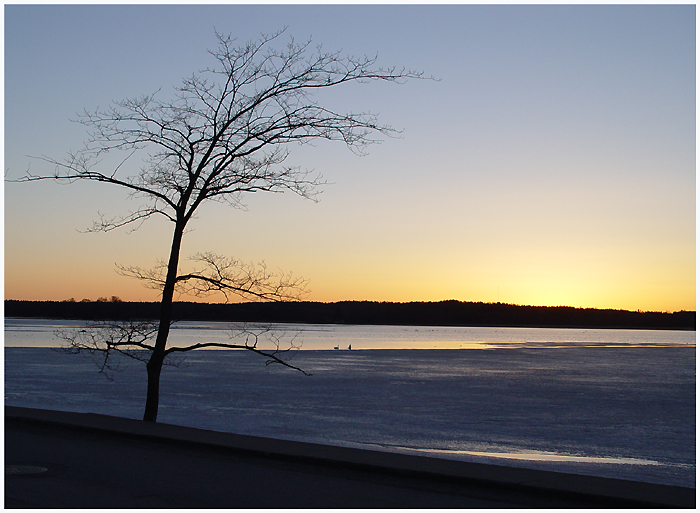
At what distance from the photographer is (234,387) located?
28.7 metres

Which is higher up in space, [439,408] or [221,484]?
[221,484]

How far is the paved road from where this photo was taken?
276 inches

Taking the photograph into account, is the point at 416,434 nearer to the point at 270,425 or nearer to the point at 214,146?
the point at 270,425

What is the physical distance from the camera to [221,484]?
7.86 meters

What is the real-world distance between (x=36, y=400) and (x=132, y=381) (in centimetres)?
893

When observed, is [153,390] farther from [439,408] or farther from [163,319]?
[439,408]

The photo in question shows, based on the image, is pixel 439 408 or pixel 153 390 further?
pixel 439 408

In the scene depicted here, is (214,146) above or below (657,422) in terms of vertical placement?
above

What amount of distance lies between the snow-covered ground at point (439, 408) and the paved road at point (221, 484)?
5.98 metres

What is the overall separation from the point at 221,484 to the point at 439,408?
52.0 ft

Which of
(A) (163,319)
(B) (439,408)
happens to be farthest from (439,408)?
(A) (163,319)

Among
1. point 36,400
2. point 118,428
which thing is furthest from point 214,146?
point 36,400

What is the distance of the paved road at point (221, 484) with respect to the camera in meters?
7.02

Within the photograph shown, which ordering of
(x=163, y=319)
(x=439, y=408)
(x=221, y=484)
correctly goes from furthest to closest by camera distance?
(x=439, y=408) → (x=163, y=319) → (x=221, y=484)
